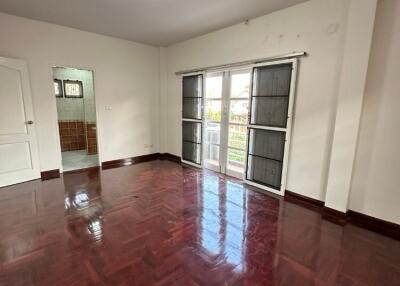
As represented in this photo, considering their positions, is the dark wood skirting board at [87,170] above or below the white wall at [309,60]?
below

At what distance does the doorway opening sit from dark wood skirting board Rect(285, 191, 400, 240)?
5014mm

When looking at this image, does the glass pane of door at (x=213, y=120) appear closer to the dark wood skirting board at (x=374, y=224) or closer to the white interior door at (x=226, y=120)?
the white interior door at (x=226, y=120)

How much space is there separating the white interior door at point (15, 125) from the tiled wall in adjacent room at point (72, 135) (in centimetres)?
242

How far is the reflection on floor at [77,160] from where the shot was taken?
15.4 ft

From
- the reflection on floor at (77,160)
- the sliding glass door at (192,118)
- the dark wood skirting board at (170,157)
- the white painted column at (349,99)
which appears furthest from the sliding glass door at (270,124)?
the reflection on floor at (77,160)

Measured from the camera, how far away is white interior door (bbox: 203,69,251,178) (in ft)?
12.8

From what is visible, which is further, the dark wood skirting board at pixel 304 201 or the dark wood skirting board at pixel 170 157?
the dark wood skirting board at pixel 170 157

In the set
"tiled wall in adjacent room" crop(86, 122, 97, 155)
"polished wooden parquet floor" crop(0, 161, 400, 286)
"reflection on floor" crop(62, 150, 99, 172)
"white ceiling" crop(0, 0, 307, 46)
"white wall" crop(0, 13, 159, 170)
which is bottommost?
"polished wooden parquet floor" crop(0, 161, 400, 286)

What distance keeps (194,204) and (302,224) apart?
55.4 inches

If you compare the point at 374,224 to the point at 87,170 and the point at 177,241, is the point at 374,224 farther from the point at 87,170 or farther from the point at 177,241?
the point at 87,170

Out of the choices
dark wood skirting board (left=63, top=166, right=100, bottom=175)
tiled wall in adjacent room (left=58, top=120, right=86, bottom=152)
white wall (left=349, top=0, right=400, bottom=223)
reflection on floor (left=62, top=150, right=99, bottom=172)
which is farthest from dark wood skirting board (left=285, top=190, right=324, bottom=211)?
tiled wall in adjacent room (left=58, top=120, right=86, bottom=152)

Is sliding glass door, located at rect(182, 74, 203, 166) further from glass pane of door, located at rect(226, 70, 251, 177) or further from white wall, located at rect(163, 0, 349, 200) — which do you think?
white wall, located at rect(163, 0, 349, 200)

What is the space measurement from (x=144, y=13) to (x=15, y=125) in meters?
2.85

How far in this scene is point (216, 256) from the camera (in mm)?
2020
